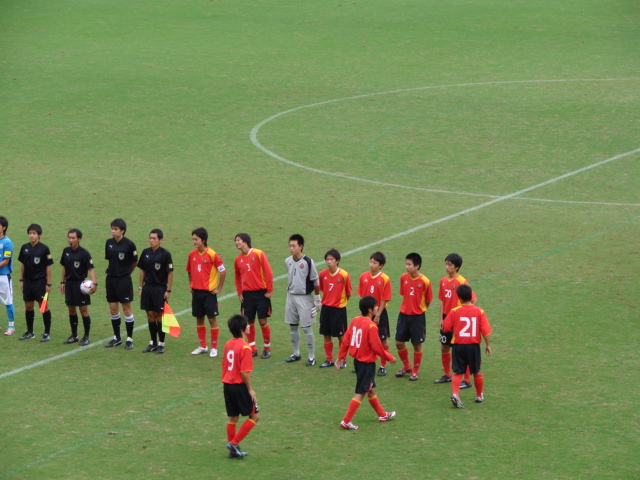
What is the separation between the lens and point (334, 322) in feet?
47.5

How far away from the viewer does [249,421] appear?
11.4 m

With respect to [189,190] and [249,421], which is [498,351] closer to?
[249,421]

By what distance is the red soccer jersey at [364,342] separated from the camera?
12.1 m

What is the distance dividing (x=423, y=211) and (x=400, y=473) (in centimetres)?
1255

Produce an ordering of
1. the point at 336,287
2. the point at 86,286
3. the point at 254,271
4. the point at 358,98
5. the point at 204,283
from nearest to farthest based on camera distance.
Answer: the point at 336,287
the point at 254,271
the point at 204,283
the point at 86,286
the point at 358,98

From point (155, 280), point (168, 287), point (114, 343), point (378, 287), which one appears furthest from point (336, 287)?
point (114, 343)

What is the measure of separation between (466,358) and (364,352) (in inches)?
60.8

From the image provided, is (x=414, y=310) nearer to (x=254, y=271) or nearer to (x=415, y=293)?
(x=415, y=293)

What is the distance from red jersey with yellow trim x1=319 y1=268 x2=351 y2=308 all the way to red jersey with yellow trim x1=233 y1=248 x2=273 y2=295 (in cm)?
100

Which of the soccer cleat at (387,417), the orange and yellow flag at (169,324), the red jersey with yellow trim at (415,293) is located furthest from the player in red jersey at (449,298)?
the orange and yellow flag at (169,324)

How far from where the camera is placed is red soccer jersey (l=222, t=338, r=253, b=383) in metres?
11.3

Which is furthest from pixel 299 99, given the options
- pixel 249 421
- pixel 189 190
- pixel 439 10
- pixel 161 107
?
pixel 249 421

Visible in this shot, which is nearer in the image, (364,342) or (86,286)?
(364,342)

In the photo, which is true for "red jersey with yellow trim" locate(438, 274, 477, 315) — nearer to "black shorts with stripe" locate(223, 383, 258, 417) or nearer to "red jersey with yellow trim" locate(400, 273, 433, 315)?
"red jersey with yellow trim" locate(400, 273, 433, 315)
